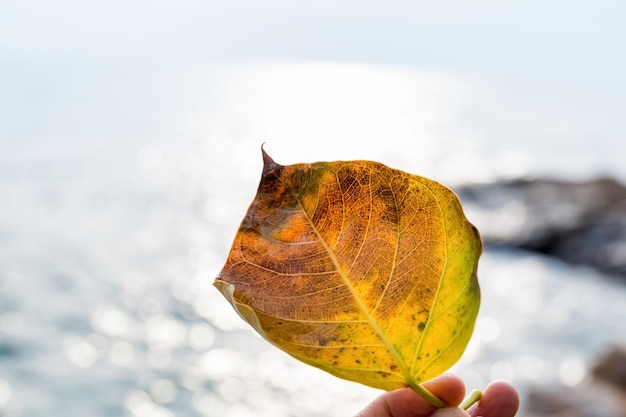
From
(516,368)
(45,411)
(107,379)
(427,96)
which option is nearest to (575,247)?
(516,368)

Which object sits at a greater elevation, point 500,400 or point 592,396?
point 592,396

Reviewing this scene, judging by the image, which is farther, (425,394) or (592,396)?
(592,396)

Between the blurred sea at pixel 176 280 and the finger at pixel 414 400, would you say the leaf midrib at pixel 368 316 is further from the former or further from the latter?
the blurred sea at pixel 176 280

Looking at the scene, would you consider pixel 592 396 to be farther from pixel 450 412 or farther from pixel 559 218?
pixel 559 218

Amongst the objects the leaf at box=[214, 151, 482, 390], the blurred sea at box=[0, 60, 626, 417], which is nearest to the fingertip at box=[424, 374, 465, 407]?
the leaf at box=[214, 151, 482, 390]

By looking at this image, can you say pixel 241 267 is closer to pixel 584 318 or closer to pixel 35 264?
pixel 584 318

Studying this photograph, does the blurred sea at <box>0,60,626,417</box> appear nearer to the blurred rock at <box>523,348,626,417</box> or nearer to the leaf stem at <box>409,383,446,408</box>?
the blurred rock at <box>523,348,626,417</box>

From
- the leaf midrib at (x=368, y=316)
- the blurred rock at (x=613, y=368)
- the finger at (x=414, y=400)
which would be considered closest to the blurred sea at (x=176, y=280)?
the blurred rock at (x=613, y=368)

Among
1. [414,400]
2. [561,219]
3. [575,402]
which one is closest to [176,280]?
[575,402]
